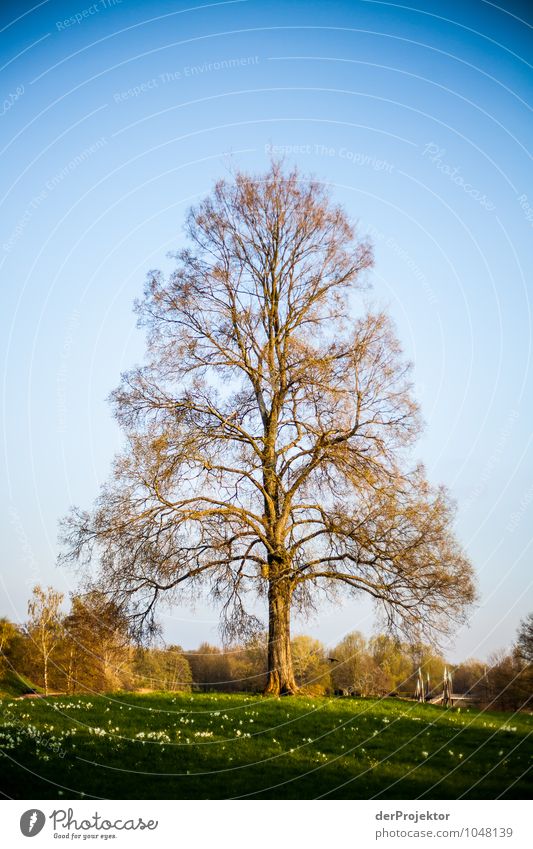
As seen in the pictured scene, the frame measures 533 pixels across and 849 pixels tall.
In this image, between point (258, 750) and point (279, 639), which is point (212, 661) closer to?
point (279, 639)

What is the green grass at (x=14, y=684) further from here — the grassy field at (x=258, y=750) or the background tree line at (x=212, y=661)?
the grassy field at (x=258, y=750)

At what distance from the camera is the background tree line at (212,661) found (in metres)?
18.9

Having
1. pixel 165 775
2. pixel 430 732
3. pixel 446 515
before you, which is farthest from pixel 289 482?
pixel 165 775

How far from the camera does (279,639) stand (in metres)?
19.2

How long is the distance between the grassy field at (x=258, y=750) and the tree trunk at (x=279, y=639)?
3.71ft

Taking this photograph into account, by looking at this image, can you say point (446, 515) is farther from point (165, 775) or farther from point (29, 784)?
point (29, 784)

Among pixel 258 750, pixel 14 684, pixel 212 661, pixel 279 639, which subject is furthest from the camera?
pixel 14 684

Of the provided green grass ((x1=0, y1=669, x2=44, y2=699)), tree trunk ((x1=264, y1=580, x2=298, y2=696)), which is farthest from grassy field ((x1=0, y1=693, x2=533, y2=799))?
green grass ((x1=0, y1=669, x2=44, y2=699))

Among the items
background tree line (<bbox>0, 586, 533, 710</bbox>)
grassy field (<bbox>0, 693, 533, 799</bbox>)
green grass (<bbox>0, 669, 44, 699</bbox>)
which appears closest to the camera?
grassy field (<bbox>0, 693, 533, 799</bbox>)

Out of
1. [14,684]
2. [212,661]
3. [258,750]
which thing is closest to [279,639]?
[258,750]

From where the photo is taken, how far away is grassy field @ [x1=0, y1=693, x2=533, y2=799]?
11438mm

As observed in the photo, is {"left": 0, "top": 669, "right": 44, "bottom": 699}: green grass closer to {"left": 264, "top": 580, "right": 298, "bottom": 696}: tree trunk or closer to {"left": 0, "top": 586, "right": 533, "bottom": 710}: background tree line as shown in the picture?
{"left": 0, "top": 586, "right": 533, "bottom": 710}: background tree line

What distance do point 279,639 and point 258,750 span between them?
584cm

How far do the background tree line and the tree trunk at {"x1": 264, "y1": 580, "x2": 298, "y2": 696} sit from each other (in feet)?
1.37
